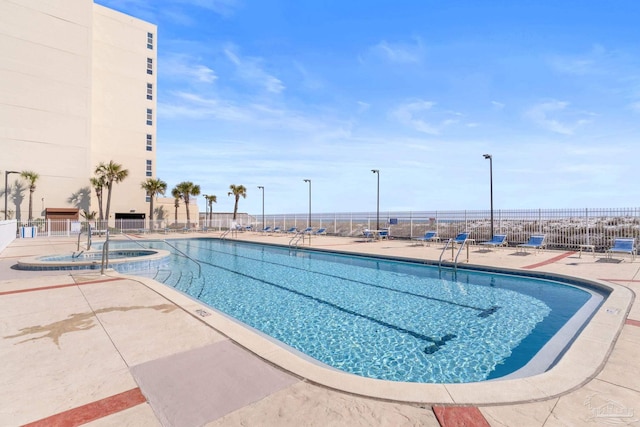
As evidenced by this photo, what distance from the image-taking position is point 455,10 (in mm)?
9992

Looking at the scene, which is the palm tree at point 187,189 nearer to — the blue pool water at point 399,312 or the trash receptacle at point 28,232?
the trash receptacle at point 28,232

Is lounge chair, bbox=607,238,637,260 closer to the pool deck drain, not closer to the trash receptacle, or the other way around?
the pool deck drain

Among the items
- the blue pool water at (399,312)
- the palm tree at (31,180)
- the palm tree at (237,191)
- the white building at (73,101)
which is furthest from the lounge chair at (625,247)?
the white building at (73,101)

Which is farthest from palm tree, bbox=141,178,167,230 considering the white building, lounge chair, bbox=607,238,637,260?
lounge chair, bbox=607,238,637,260

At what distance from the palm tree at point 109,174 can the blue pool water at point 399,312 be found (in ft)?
84.4

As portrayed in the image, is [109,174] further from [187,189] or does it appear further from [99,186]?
[187,189]

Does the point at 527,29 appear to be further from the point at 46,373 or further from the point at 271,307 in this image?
the point at 46,373

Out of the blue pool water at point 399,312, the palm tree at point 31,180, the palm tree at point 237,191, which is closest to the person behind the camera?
the blue pool water at point 399,312

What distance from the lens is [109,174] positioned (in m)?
31.7

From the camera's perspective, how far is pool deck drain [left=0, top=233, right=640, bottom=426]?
2.49 m

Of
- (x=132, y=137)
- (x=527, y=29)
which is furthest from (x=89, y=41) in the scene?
(x=527, y=29)

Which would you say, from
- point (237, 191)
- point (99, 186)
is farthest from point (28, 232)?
point (237, 191)

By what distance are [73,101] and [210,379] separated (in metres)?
37.7

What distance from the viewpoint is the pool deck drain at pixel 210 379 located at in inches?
98.0
